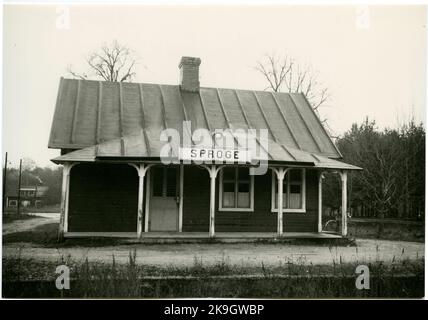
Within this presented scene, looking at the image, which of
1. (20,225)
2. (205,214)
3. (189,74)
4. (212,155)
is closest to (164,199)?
(205,214)

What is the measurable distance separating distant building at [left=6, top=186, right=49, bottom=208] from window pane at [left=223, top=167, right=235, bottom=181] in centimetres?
4293

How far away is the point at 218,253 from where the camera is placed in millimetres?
12562

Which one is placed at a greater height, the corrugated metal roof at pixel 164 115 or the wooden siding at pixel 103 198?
the corrugated metal roof at pixel 164 115

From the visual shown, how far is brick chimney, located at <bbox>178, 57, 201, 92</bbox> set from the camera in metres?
19.1

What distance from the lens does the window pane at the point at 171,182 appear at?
1600 cm

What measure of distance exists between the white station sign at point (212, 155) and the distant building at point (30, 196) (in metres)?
44.4

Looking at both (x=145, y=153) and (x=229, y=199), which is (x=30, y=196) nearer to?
(x=229, y=199)

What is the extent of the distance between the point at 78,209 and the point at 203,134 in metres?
4.76

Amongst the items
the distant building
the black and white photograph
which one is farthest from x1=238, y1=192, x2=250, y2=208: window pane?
the distant building

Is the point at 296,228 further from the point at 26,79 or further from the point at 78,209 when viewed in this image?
the point at 26,79

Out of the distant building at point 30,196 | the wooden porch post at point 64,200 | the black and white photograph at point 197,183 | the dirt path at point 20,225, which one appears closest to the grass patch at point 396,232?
the black and white photograph at point 197,183

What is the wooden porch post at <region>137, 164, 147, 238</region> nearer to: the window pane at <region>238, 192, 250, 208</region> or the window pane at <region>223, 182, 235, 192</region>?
the window pane at <region>223, 182, 235, 192</region>

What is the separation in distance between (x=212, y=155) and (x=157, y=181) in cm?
260

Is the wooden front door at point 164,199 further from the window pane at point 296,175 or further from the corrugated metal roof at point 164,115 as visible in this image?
the window pane at point 296,175
